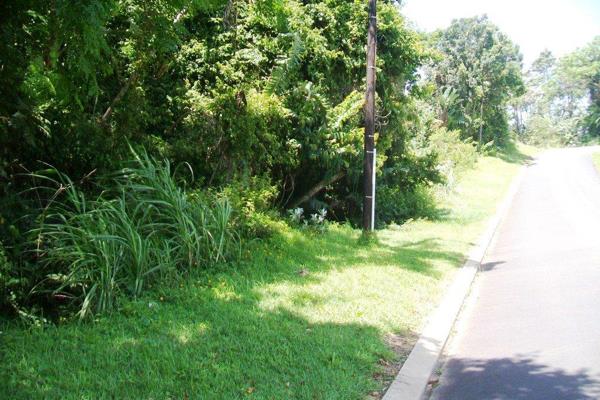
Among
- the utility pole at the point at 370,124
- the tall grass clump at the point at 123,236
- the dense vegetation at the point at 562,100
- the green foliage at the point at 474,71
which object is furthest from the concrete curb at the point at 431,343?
the dense vegetation at the point at 562,100

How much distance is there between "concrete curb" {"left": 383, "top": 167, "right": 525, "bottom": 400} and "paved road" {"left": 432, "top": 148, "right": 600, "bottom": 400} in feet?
0.45

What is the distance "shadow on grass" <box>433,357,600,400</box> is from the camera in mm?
4531

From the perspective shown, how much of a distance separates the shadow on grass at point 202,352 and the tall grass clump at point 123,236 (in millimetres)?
305

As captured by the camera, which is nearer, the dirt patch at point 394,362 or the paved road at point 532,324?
the dirt patch at point 394,362

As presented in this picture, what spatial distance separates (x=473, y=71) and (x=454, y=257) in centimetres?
A: 3262

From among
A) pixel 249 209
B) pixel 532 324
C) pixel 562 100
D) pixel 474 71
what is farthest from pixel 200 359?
pixel 562 100

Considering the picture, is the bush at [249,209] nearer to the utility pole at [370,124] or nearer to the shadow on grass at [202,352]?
the shadow on grass at [202,352]

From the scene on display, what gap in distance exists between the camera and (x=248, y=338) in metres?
4.97

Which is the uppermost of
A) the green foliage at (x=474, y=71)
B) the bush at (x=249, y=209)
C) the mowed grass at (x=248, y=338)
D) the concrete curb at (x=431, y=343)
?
the green foliage at (x=474, y=71)

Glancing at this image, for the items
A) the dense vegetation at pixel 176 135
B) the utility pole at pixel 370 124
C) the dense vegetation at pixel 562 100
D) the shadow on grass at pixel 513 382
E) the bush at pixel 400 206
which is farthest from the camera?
the dense vegetation at pixel 562 100

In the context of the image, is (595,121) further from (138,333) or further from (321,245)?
(138,333)

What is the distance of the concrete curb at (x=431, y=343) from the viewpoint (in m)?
4.60

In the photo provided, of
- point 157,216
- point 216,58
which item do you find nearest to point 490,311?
point 157,216

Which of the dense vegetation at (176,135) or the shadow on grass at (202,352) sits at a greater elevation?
the dense vegetation at (176,135)
